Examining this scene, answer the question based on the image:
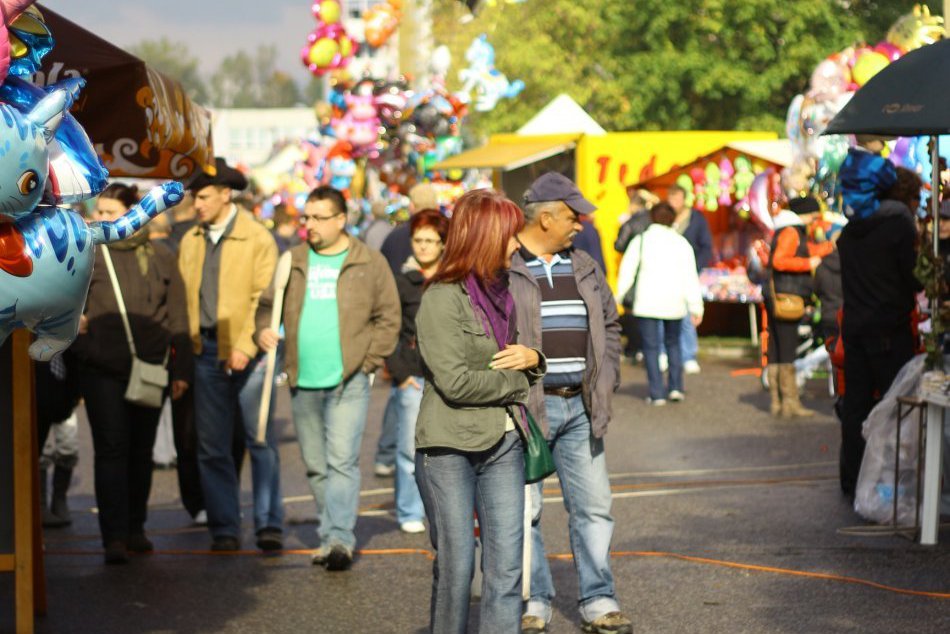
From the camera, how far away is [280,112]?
144 m

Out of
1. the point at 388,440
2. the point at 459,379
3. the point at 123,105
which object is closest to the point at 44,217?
the point at 459,379

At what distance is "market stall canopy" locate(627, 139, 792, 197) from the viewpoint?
21.1 m

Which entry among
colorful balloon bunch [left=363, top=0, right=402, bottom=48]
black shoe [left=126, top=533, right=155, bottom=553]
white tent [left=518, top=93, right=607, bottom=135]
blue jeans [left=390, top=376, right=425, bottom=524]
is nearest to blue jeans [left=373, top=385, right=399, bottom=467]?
blue jeans [left=390, top=376, right=425, bottom=524]

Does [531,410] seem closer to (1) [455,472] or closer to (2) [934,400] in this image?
(1) [455,472]

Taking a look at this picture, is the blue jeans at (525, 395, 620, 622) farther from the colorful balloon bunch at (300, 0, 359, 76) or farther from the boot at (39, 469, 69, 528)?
the colorful balloon bunch at (300, 0, 359, 76)

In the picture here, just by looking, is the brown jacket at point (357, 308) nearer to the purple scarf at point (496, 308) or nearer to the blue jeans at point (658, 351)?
the purple scarf at point (496, 308)

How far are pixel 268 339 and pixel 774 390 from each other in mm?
6856

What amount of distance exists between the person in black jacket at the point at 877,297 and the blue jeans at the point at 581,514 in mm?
3070

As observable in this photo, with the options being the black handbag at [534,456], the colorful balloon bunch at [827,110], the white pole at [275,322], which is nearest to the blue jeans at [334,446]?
the white pole at [275,322]

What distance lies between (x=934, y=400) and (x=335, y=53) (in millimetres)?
14667

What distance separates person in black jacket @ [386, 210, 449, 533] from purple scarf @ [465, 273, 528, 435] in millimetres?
3322

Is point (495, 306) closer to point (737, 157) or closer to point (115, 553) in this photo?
point (115, 553)

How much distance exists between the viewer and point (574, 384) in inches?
279

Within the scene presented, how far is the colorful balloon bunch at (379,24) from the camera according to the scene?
22.5m
